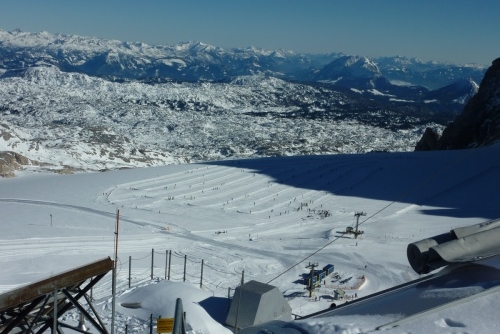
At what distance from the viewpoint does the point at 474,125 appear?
5306 cm

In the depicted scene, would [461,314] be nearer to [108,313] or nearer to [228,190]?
[108,313]

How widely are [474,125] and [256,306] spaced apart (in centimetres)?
4800

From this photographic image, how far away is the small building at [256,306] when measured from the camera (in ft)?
38.3

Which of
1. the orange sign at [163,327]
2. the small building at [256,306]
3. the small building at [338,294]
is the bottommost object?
the small building at [338,294]

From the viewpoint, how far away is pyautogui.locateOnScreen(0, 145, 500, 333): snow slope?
1589 centimetres

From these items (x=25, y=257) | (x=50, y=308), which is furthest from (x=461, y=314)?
(x=25, y=257)

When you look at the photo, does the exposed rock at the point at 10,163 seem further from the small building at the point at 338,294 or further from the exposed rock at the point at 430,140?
the exposed rock at the point at 430,140

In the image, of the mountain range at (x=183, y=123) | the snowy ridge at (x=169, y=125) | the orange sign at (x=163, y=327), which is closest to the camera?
the orange sign at (x=163, y=327)

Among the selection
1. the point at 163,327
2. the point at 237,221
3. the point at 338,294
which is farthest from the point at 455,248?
the point at 237,221

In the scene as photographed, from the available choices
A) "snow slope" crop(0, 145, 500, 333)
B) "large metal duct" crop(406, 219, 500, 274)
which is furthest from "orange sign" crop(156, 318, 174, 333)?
"large metal duct" crop(406, 219, 500, 274)

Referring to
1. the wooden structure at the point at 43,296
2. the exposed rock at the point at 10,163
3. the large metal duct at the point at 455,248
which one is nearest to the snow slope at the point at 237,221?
the wooden structure at the point at 43,296

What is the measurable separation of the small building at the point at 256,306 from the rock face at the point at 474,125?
42.5 metres

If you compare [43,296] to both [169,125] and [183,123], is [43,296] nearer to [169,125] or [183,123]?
[169,125]

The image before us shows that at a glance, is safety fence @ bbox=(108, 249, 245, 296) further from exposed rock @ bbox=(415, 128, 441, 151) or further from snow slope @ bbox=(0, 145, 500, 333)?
exposed rock @ bbox=(415, 128, 441, 151)
